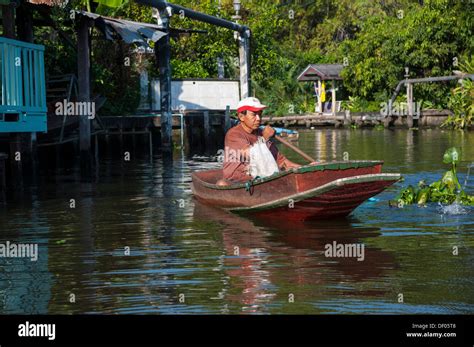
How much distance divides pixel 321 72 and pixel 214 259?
44286mm

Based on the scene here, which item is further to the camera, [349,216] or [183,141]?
[183,141]

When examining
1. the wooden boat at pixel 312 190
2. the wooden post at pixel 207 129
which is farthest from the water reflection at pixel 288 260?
the wooden post at pixel 207 129

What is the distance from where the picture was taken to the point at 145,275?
1039 cm

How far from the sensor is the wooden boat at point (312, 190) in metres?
13.0

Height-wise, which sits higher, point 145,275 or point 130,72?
point 130,72

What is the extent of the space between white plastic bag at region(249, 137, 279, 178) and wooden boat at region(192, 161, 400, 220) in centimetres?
41

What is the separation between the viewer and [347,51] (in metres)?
57.0

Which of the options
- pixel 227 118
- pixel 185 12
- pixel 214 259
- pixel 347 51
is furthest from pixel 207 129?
pixel 347 51

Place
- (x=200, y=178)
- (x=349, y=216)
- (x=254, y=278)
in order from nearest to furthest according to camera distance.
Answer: (x=254, y=278) → (x=349, y=216) → (x=200, y=178)

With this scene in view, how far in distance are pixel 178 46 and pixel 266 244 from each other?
2982 cm

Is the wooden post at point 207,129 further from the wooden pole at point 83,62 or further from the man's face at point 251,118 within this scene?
the man's face at point 251,118
